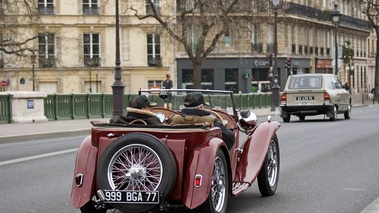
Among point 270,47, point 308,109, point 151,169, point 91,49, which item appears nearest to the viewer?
point 151,169

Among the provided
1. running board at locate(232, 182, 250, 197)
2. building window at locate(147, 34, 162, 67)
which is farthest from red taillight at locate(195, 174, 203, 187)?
building window at locate(147, 34, 162, 67)

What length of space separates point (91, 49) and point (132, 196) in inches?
2210

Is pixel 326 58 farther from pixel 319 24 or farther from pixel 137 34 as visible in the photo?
pixel 137 34

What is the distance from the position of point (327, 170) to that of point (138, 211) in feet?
20.5

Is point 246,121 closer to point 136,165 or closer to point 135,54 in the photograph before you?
point 136,165

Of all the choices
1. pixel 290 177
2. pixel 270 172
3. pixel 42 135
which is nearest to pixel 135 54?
pixel 42 135

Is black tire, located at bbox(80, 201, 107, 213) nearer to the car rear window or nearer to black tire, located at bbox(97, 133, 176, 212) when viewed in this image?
black tire, located at bbox(97, 133, 176, 212)

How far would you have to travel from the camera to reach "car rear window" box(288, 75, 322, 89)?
96.1ft

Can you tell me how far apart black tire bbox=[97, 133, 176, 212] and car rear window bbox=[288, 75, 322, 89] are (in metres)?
22.0

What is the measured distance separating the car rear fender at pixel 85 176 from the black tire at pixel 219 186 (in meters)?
1.06

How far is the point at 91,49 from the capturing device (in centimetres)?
6309

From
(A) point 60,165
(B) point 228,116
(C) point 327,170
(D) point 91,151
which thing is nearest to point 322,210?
(B) point 228,116

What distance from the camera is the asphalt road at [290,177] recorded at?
9.77 metres

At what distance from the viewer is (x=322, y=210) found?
30.5ft
